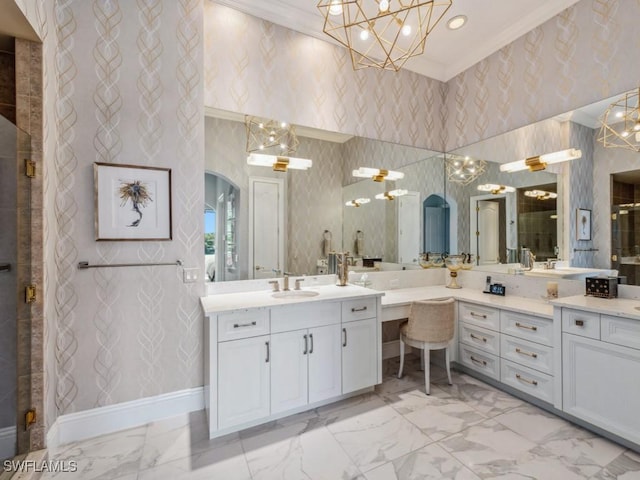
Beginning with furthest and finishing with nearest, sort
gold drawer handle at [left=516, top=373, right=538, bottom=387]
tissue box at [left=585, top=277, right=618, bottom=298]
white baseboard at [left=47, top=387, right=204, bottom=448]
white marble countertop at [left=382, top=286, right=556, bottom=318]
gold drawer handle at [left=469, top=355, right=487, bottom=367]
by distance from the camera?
gold drawer handle at [left=469, top=355, right=487, bottom=367], white marble countertop at [left=382, top=286, right=556, bottom=318], gold drawer handle at [left=516, top=373, right=538, bottom=387], tissue box at [left=585, top=277, right=618, bottom=298], white baseboard at [left=47, top=387, right=204, bottom=448]

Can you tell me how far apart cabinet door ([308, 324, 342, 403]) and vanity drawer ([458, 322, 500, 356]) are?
142cm

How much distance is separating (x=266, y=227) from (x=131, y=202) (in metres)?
1.08

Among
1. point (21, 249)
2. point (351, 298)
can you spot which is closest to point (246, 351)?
point (351, 298)

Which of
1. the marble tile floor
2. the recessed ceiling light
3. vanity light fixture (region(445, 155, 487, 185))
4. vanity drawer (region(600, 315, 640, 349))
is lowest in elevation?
the marble tile floor

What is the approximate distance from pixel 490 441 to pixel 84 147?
3.48 meters

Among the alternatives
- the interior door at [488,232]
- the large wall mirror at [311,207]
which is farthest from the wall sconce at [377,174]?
the interior door at [488,232]

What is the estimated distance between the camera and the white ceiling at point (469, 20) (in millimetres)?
2650

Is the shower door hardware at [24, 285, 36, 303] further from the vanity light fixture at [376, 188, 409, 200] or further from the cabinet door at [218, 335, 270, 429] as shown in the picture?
the vanity light fixture at [376, 188, 409, 200]

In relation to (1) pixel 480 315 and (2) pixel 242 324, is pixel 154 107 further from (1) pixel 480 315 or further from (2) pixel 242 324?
(1) pixel 480 315

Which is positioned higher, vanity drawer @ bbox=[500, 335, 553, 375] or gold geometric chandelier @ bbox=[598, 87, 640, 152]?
gold geometric chandelier @ bbox=[598, 87, 640, 152]

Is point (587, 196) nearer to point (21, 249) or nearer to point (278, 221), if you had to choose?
point (278, 221)

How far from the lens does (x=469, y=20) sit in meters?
2.89

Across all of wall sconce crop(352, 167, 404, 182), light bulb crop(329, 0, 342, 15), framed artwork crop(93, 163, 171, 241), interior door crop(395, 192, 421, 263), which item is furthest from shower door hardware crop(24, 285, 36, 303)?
interior door crop(395, 192, 421, 263)

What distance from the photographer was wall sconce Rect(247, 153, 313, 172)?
2.72m
